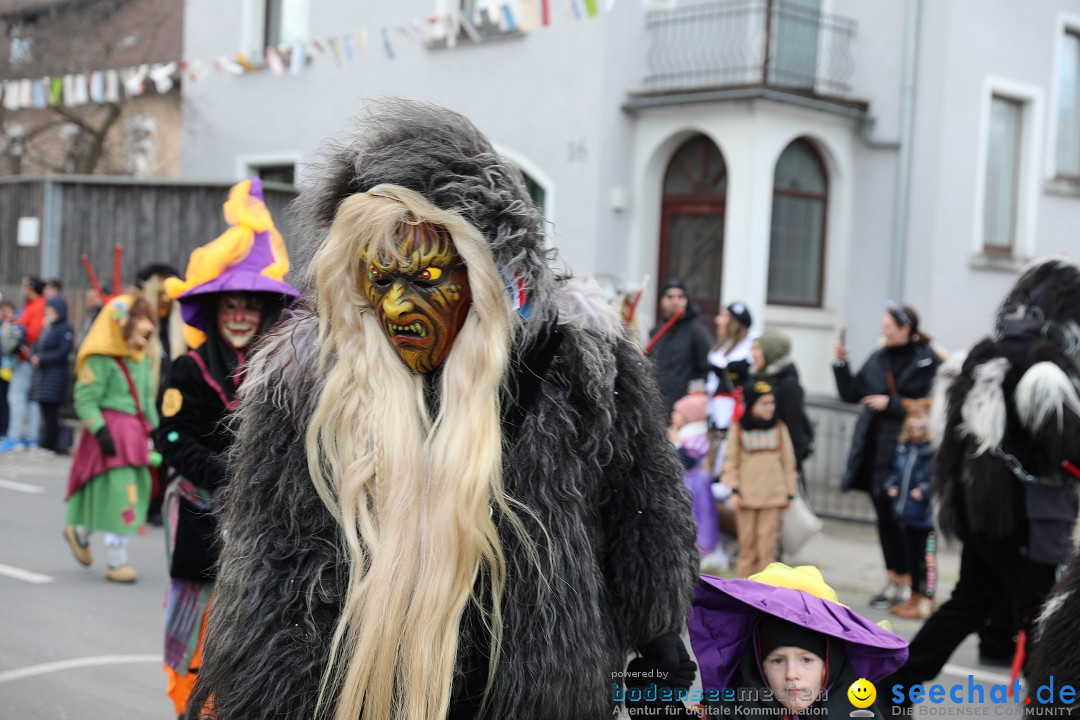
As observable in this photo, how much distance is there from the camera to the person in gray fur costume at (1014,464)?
5223mm

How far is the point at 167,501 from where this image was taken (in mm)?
4316

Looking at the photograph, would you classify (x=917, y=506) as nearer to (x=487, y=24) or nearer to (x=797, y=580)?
(x=797, y=580)

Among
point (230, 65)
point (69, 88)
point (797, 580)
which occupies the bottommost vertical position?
point (797, 580)

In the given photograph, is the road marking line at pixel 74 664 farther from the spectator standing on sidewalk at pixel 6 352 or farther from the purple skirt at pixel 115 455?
the spectator standing on sidewalk at pixel 6 352

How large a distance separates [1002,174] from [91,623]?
1182 centimetres

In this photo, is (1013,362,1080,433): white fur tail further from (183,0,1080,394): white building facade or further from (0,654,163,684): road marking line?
(183,0,1080,394): white building facade

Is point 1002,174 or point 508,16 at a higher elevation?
point 508,16

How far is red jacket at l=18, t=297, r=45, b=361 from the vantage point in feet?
47.3

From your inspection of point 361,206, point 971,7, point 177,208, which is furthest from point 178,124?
point 361,206

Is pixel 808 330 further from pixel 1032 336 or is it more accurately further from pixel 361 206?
pixel 361 206

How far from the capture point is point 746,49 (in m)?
13.9

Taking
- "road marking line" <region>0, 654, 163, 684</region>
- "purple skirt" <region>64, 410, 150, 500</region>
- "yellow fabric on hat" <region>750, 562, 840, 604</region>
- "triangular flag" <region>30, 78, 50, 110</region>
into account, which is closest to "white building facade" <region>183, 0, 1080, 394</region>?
"triangular flag" <region>30, 78, 50, 110</region>

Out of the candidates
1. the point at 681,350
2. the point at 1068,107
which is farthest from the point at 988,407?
the point at 1068,107

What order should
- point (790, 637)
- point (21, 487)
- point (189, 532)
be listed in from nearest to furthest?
point (790, 637)
point (189, 532)
point (21, 487)
